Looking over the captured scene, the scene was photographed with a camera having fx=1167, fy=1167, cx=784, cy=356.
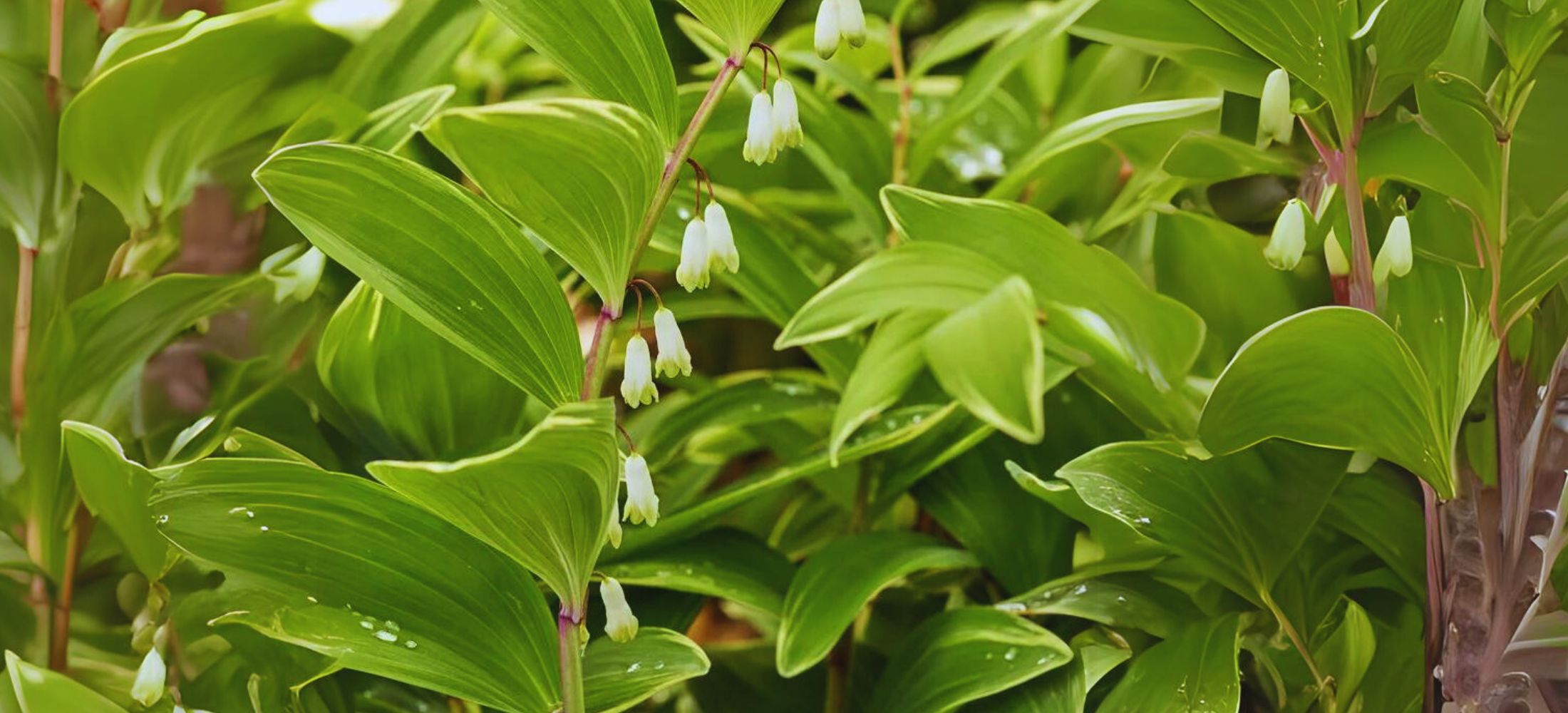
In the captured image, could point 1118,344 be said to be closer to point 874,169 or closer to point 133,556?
point 874,169

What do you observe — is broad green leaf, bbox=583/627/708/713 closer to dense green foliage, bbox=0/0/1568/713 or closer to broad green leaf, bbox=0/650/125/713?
dense green foliage, bbox=0/0/1568/713

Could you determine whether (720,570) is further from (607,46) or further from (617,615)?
(607,46)

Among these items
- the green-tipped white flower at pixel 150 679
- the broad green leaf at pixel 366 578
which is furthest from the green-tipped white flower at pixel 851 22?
the green-tipped white flower at pixel 150 679

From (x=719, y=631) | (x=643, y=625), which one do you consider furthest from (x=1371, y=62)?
(x=719, y=631)

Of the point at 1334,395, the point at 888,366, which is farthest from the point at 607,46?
the point at 1334,395

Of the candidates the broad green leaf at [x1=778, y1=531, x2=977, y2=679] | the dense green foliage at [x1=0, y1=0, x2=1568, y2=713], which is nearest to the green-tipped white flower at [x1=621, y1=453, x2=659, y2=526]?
the dense green foliage at [x1=0, y1=0, x2=1568, y2=713]

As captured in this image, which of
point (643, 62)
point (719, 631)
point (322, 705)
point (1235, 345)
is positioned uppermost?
point (643, 62)

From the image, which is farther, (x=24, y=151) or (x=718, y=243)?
(x=24, y=151)
